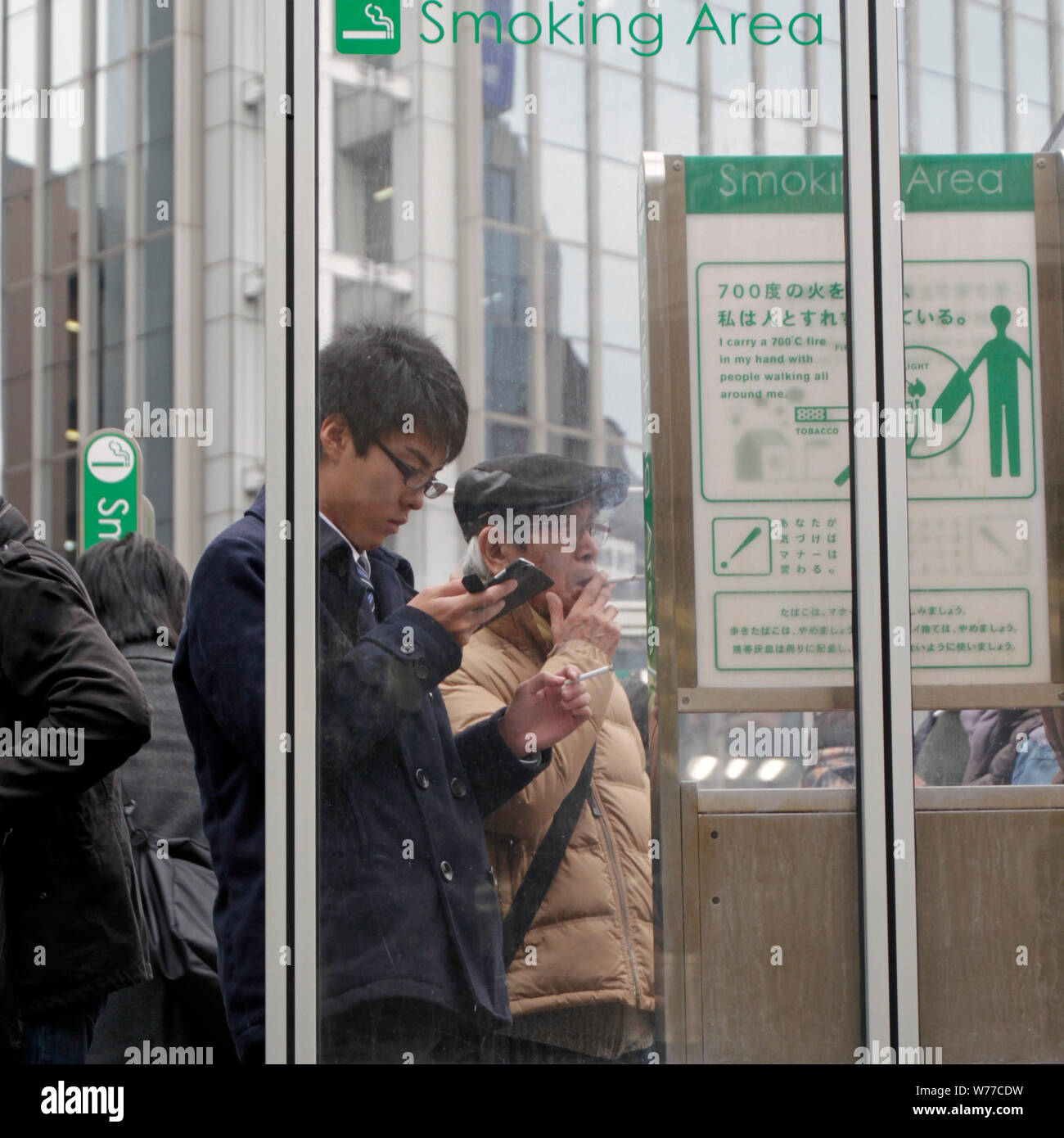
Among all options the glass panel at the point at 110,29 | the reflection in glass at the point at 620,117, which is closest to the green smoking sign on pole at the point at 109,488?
the glass panel at the point at 110,29

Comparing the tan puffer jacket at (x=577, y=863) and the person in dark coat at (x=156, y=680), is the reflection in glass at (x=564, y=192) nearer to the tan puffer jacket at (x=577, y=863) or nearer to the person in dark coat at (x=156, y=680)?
the tan puffer jacket at (x=577, y=863)

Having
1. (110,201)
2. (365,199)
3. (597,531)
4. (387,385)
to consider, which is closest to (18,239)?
(110,201)

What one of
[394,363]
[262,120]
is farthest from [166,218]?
[394,363]

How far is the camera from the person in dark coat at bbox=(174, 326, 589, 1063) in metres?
3.32

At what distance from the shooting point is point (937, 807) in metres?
3.38

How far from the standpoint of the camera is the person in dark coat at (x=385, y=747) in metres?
3.32

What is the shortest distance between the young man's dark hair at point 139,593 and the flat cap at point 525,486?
994mm

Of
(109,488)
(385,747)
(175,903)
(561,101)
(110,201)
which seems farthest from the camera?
(175,903)

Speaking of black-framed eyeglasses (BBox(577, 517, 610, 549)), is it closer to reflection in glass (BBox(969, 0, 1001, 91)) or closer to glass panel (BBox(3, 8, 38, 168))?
reflection in glass (BBox(969, 0, 1001, 91))

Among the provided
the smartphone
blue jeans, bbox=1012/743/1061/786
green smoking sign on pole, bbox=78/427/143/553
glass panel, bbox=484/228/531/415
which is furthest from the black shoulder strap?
green smoking sign on pole, bbox=78/427/143/553

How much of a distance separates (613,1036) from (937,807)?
29.7 inches

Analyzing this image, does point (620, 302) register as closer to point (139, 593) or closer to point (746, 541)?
point (746, 541)

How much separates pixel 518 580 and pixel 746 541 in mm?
448

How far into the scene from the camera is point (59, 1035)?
136 inches
